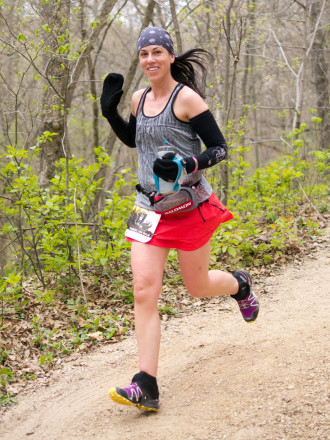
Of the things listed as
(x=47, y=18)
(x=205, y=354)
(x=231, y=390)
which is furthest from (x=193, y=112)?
(x=47, y=18)

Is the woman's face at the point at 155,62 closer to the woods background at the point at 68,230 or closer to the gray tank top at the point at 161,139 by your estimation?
the gray tank top at the point at 161,139

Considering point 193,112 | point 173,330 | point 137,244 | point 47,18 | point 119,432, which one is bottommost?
point 173,330

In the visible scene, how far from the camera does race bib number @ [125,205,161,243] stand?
329 centimetres

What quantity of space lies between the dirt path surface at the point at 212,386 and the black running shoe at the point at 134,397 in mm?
101

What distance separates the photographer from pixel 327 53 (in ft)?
41.2

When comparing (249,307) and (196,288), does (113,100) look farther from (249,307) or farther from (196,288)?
(249,307)

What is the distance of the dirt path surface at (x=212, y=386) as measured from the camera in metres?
3.04

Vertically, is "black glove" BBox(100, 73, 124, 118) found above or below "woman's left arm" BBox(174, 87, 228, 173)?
above

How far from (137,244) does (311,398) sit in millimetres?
1443

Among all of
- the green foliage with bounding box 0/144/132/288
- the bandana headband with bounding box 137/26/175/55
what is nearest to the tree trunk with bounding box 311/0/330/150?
the green foliage with bounding box 0/144/132/288

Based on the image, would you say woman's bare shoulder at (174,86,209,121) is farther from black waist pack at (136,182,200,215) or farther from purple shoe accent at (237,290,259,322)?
purple shoe accent at (237,290,259,322)

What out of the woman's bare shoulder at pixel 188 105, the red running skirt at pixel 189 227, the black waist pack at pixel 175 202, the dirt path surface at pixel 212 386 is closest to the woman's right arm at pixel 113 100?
the woman's bare shoulder at pixel 188 105

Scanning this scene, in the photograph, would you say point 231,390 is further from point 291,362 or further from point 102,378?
point 102,378

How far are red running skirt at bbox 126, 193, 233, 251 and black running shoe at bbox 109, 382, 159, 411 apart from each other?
900 millimetres
